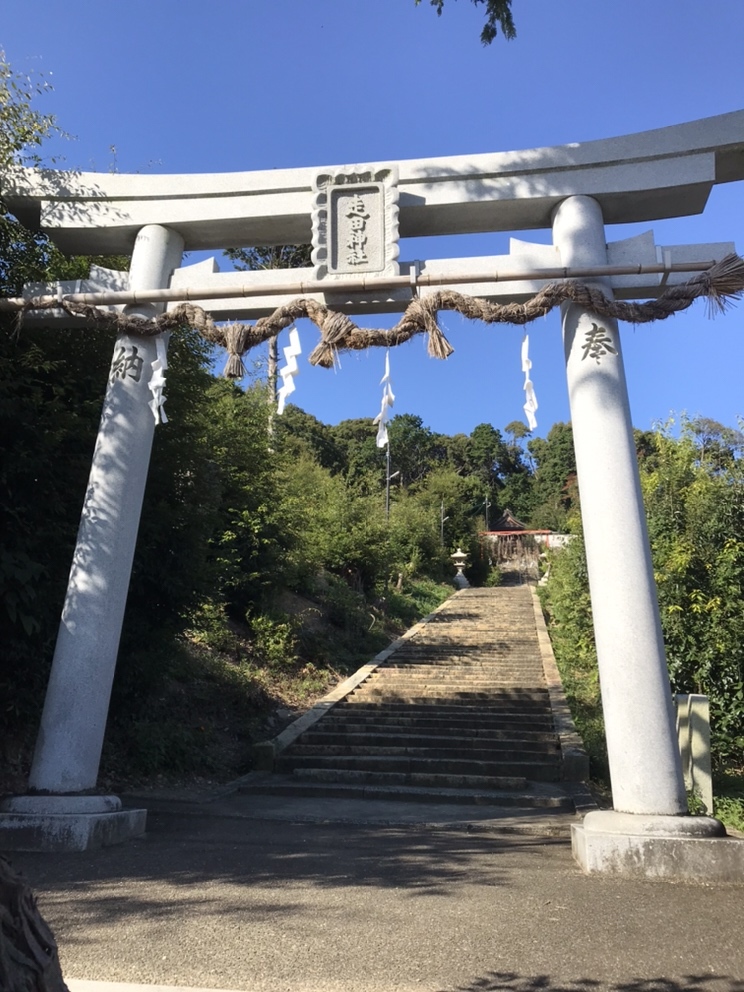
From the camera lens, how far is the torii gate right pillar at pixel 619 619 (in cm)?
434

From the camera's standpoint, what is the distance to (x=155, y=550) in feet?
23.4

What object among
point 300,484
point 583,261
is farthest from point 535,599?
point 583,261

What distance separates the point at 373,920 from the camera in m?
3.30

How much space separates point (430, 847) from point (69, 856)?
240cm

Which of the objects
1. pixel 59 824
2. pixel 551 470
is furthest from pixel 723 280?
pixel 551 470

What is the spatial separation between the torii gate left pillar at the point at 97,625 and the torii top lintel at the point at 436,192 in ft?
1.28

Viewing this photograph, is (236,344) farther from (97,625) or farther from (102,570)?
(97,625)

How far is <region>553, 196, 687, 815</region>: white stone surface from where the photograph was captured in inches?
181

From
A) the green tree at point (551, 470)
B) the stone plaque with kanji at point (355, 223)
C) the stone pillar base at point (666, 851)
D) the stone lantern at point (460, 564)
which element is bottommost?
the stone pillar base at point (666, 851)

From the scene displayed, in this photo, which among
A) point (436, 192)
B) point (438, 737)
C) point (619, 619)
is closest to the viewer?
point (619, 619)

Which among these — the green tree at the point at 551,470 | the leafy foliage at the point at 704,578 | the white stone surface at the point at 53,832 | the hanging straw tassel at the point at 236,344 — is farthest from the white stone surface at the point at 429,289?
the green tree at the point at 551,470

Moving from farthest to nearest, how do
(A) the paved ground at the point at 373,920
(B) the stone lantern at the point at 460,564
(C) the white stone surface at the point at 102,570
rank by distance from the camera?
(B) the stone lantern at the point at 460,564
(C) the white stone surface at the point at 102,570
(A) the paved ground at the point at 373,920

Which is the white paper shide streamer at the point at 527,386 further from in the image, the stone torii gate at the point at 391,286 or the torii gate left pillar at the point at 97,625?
the torii gate left pillar at the point at 97,625

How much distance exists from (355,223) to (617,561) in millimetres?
3357
